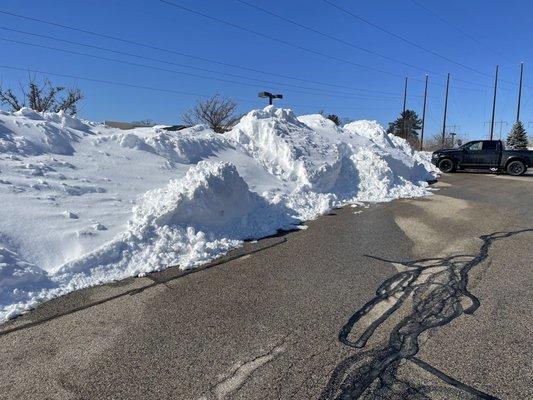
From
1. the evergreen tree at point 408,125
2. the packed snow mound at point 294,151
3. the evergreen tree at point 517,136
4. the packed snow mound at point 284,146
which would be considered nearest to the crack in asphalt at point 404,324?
the packed snow mound at point 294,151

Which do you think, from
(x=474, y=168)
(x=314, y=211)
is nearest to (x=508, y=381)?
(x=314, y=211)

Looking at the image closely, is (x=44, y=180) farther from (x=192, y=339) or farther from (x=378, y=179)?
(x=378, y=179)

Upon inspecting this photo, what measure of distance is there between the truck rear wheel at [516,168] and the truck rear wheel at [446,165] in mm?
2626

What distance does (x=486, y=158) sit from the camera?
22016 millimetres

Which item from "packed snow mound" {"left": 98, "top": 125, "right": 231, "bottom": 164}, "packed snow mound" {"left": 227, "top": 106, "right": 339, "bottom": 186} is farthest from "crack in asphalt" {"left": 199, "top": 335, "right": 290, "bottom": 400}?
"packed snow mound" {"left": 227, "top": 106, "right": 339, "bottom": 186}

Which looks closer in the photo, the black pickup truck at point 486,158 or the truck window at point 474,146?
the black pickup truck at point 486,158

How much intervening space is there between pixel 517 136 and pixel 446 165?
35650 mm

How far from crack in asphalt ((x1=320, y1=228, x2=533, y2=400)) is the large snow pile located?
279 cm

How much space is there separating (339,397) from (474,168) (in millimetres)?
22073

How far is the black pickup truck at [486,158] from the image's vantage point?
21.4 meters

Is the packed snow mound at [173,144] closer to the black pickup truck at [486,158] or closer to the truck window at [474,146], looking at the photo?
the black pickup truck at [486,158]

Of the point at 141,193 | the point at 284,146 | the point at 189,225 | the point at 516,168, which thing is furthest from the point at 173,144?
the point at 516,168

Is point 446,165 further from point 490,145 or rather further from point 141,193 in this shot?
point 141,193

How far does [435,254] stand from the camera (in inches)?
269
